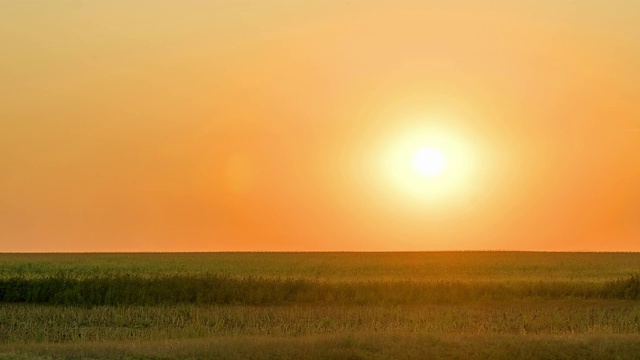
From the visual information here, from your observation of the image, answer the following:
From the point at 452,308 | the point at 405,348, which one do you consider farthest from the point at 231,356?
the point at 452,308

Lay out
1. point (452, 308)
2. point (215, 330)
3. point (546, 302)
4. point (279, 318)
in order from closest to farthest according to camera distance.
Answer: point (215, 330), point (279, 318), point (452, 308), point (546, 302)

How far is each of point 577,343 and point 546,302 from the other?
1469 centimetres

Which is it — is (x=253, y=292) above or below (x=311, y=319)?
above

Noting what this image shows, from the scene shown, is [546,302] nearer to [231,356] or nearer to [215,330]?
[215,330]

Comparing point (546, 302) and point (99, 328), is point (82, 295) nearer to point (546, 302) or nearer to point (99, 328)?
Answer: point (99, 328)

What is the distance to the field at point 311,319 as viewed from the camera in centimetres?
2473

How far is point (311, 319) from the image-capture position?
33.4m

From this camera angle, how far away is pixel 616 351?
25.6 meters

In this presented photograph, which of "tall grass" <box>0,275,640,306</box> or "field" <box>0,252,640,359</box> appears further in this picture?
"tall grass" <box>0,275,640,306</box>

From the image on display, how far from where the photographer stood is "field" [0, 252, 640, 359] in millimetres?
24734

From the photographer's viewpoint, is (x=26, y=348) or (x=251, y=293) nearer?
(x=26, y=348)

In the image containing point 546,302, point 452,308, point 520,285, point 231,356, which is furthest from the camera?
point 520,285

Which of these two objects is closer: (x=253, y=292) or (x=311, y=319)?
(x=311, y=319)

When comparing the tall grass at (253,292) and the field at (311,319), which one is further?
the tall grass at (253,292)
